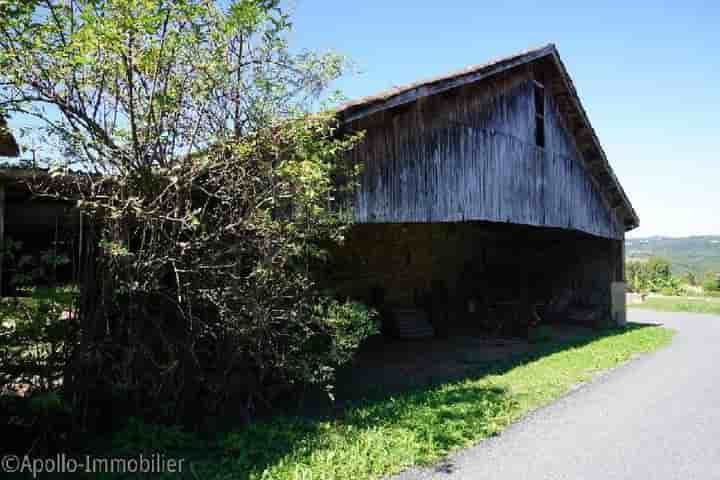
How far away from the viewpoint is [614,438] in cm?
555

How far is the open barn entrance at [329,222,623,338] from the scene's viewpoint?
41.1 feet

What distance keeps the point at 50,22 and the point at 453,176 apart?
6.25m

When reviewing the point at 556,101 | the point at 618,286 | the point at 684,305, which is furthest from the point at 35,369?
the point at 684,305

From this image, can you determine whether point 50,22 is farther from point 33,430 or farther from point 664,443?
point 664,443

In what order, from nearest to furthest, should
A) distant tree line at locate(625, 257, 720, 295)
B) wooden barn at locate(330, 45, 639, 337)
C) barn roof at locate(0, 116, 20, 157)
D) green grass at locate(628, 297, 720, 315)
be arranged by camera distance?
1. barn roof at locate(0, 116, 20, 157)
2. wooden barn at locate(330, 45, 639, 337)
3. green grass at locate(628, 297, 720, 315)
4. distant tree line at locate(625, 257, 720, 295)

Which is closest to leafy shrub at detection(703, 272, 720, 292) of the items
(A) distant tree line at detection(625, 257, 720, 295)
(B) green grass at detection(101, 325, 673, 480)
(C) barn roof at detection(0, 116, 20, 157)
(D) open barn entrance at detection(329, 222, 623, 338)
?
(A) distant tree line at detection(625, 257, 720, 295)

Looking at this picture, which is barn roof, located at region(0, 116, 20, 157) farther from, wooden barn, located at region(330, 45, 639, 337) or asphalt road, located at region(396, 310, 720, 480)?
asphalt road, located at region(396, 310, 720, 480)

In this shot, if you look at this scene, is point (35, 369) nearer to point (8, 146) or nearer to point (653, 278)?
point (8, 146)

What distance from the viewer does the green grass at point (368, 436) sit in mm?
4605

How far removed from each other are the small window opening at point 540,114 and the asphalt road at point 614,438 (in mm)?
5487

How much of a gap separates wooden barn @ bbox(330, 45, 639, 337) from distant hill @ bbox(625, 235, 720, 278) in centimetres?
8202

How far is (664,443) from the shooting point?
5438 millimetres

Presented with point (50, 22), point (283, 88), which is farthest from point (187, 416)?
point (50, 22)

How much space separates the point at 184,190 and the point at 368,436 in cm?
304
